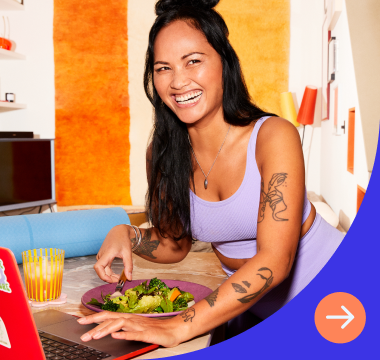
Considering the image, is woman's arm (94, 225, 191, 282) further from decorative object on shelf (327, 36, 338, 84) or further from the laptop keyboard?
decorative object on shelf (327, 36, 338, 84)

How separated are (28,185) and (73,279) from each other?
3088 mm

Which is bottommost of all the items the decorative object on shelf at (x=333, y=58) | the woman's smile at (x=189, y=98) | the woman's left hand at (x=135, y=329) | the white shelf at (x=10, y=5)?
the woman's left hand at (x=135, y=329)

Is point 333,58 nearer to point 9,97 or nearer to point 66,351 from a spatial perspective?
point 66,351

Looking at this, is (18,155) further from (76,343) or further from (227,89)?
(76,343)

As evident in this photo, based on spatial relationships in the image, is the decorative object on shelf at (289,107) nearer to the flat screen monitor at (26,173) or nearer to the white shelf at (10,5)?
the flat screen monitor at (26,173)

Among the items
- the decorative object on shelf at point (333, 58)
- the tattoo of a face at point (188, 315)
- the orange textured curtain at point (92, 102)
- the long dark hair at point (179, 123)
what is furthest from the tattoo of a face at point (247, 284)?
the orange textured curtain at point (92, 102)

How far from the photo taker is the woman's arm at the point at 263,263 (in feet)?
2.15

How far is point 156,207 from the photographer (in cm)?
117

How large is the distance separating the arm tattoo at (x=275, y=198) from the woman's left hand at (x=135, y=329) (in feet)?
0.90

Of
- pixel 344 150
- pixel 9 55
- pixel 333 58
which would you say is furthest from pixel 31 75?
pixel 344 150

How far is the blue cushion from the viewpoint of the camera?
118cm

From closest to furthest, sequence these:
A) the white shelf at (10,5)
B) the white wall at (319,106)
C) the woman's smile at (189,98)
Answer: the woman's smile at (189,98)
the white wall at (319,106)
the white shelf at (10,5)

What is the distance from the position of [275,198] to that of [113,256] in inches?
16.2

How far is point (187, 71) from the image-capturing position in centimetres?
96
